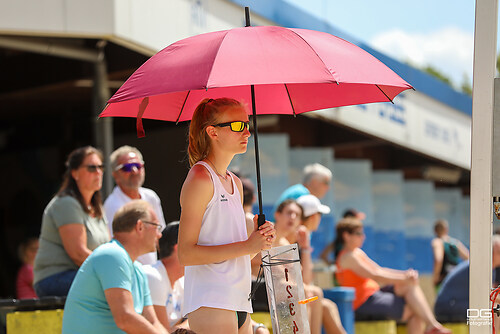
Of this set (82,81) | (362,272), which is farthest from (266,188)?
(362,272)

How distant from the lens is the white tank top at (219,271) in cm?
310

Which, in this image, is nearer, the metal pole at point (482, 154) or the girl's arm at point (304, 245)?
the metal pole at point (482, 154)

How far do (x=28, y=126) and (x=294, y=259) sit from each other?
12.7 meters

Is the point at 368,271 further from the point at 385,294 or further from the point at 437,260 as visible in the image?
the point at 437,260

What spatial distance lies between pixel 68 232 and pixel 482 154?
2.82 m

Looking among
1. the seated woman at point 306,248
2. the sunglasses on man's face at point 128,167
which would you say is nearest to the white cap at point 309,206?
the seated woman at point 306,248

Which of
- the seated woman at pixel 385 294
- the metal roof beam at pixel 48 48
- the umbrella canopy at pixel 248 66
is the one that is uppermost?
the metal roof beam at pixel 48 48

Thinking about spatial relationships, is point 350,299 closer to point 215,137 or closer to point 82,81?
point 215,137

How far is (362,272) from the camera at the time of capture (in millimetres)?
7695

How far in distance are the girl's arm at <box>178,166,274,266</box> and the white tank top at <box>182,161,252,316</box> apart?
0.15ft

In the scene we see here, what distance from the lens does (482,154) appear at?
331 cm

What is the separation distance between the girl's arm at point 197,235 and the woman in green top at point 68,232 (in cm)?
197

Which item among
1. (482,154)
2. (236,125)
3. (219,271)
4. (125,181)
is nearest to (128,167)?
(125,181)

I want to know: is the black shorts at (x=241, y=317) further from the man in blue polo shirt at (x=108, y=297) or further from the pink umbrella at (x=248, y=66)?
the man in blue polo shirt at (x=108, y=297)
